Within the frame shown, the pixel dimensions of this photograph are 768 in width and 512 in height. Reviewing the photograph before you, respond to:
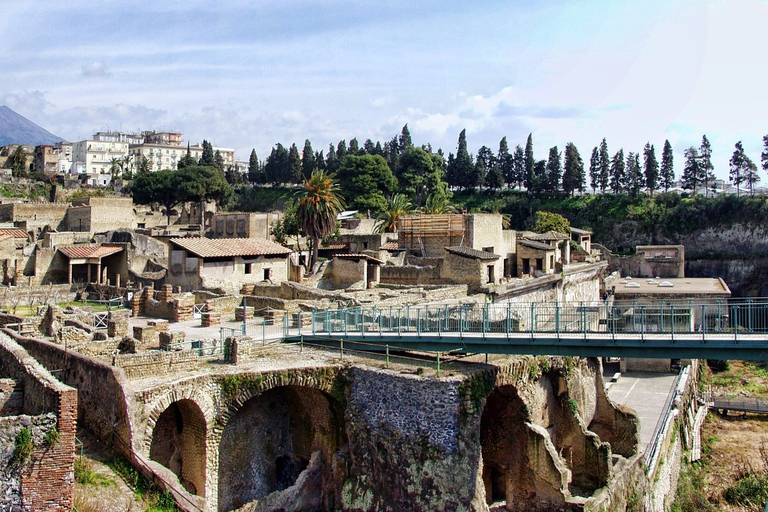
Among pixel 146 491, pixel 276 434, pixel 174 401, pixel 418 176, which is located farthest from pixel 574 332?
pixel 418 176

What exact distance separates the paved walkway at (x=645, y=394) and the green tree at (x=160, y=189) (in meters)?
55.4

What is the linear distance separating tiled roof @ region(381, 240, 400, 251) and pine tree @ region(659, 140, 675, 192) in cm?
5539

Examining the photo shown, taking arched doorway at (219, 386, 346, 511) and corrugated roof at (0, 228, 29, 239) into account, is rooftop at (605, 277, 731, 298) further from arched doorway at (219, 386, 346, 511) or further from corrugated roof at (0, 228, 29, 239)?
corrugated roof at (0, 228, 29, 239)

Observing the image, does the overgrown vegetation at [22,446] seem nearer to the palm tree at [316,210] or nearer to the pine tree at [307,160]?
the palm tree at [316,210]

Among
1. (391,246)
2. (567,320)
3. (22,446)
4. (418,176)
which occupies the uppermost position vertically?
(418,176)

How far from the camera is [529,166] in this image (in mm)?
97812

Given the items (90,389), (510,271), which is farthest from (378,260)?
(90,389)

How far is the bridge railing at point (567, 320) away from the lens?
19.0m

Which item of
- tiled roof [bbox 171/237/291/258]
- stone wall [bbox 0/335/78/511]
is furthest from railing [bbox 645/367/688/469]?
tiled roof [bbox 171/237/291/258]

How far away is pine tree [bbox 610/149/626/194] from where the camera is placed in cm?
9333

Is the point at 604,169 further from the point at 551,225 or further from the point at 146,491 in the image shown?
the point at 146,491

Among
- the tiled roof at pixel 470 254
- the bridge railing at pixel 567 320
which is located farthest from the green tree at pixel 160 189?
the bridge railing at pixel 567 320

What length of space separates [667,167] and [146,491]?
290ft

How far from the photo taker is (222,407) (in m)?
17.9
